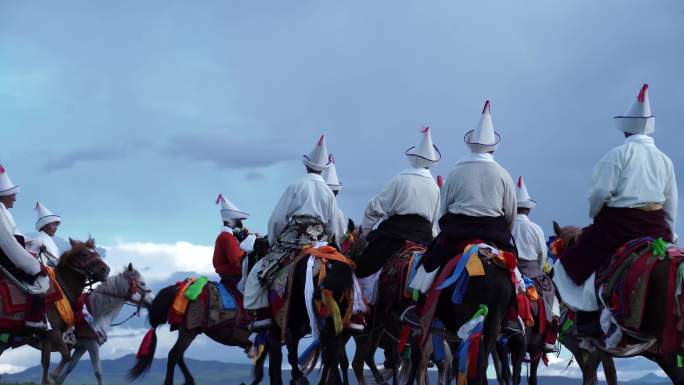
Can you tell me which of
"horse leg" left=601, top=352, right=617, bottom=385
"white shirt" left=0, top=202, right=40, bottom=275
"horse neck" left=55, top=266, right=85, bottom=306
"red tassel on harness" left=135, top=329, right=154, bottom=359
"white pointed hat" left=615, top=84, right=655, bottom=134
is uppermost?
"white pointed hat" left=615, top=84, right=655, bottom=134

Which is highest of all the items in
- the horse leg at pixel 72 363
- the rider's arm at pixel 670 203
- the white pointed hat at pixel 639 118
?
the white pointed hat at pixel 639 118

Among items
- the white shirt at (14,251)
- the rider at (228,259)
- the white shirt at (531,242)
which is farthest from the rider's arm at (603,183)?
the white shirt at (14,251)

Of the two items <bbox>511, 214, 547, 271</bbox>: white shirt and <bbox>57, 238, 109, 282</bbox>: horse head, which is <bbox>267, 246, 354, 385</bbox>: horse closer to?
<bbox>511, 214, 547, 271</bbox>: white shirt

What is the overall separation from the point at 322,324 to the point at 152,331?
5.32 m

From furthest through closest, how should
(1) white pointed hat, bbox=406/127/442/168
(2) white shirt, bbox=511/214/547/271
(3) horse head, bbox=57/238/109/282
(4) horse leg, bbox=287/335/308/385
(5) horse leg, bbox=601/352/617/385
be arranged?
(3) horse head, bbox=57/238/109/282 < (2) white shirt, bbox=511/214/547/271 < (1) white pointed hat, bbox=406/127/442/168 < (4) horse leg, bbox=287/335/308/385 < (5) horse leg, bbox=601/352/617/385

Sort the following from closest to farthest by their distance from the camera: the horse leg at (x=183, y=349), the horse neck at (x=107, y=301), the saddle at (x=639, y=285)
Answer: the saddle at (x=639, y=285)
the horse leg at (x=183, y=349)
the horse neck at (x=107, y=301)

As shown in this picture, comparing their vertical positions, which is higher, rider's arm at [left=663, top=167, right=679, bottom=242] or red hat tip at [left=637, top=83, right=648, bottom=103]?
Result: red hat tip at [left=637, top=83, right=648, bottom=103]

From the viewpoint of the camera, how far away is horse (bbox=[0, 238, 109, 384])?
16312 mm

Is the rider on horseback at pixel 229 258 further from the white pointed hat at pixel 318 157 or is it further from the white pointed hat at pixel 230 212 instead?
the white pointed hat at pixel 318 157

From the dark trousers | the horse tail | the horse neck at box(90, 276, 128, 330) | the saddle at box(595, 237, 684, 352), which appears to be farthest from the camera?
the horse neck at box(90, 276, 128, 330)

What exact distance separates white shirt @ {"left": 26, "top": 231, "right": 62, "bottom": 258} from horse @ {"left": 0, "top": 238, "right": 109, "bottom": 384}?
756 millimetres

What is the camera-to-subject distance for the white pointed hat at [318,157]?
45.7 ft

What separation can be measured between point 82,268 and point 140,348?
5.71 ft

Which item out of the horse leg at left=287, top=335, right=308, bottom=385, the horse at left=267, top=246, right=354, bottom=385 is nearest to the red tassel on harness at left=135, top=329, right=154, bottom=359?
the horse at left=267, top=246, right=354, bottom=385
